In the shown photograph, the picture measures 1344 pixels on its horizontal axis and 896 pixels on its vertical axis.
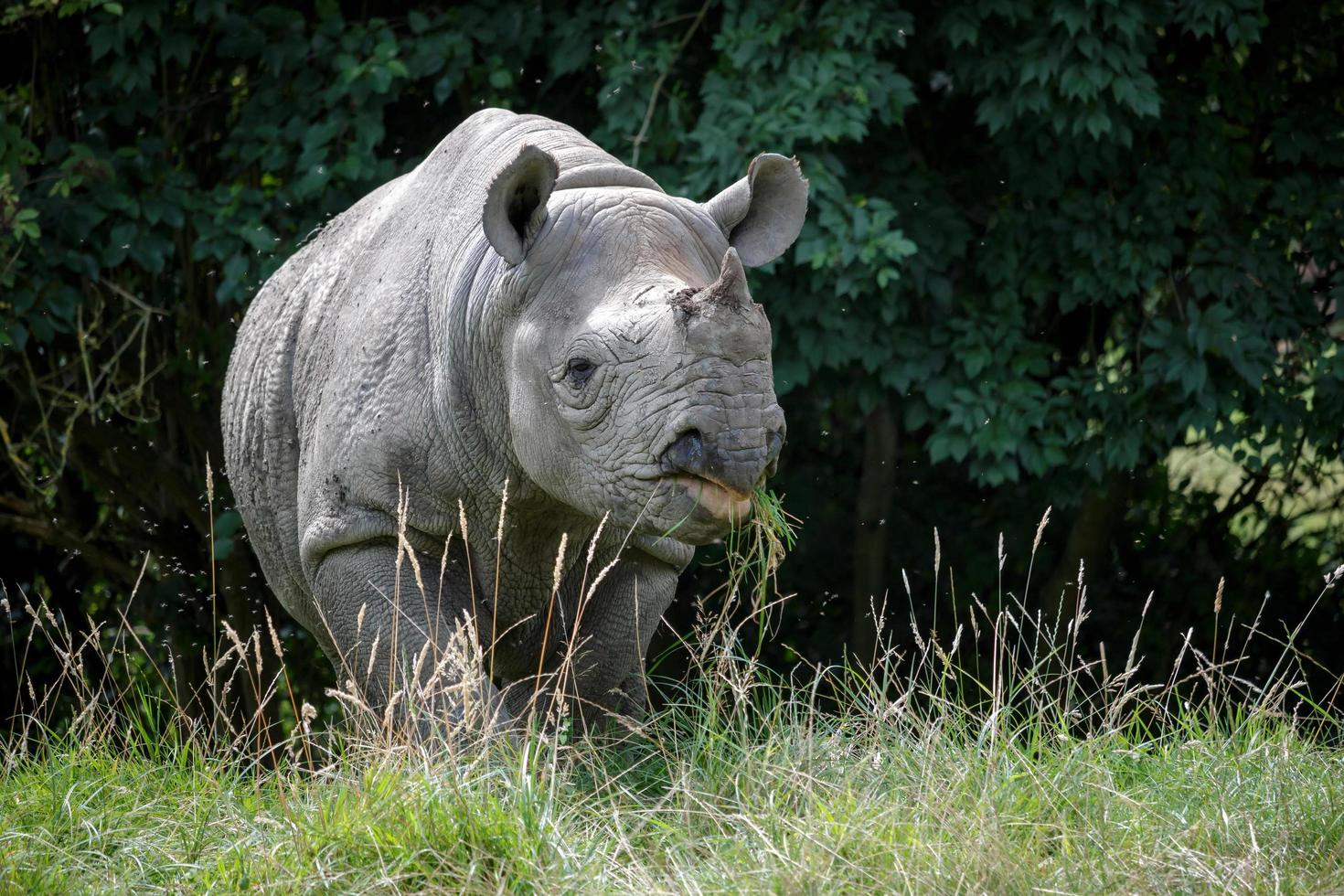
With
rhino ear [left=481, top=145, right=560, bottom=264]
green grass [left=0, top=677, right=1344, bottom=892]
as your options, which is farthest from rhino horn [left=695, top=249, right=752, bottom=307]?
green grass [left=0, top=677, right=1344, bottom=892]

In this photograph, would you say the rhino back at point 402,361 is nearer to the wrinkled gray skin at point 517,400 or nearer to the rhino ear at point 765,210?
the wrinkled gray skin at point 517,400

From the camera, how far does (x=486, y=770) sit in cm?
362

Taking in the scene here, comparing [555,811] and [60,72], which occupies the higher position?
[60,72]

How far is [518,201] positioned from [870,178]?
3623mm

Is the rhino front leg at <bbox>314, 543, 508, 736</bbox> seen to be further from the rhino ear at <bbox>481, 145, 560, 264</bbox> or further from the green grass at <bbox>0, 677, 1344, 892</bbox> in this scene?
the rhino ear at <bbox>481, 145, 560, 264</bbox>

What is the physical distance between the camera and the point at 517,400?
4062mm

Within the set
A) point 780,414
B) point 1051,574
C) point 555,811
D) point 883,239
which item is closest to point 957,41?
point 883,239

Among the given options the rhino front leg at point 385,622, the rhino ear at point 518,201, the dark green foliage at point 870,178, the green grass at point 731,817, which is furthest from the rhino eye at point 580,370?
the dark green foliage at point 870,178

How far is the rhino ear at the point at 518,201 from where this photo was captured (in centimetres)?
397

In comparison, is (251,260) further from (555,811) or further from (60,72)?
(555,811)

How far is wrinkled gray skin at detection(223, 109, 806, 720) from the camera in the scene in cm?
361

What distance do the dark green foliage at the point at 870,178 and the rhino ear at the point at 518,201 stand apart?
9.13ft

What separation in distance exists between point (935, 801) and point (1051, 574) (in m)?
5.50

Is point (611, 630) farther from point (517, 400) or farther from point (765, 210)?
point (765, 210)
